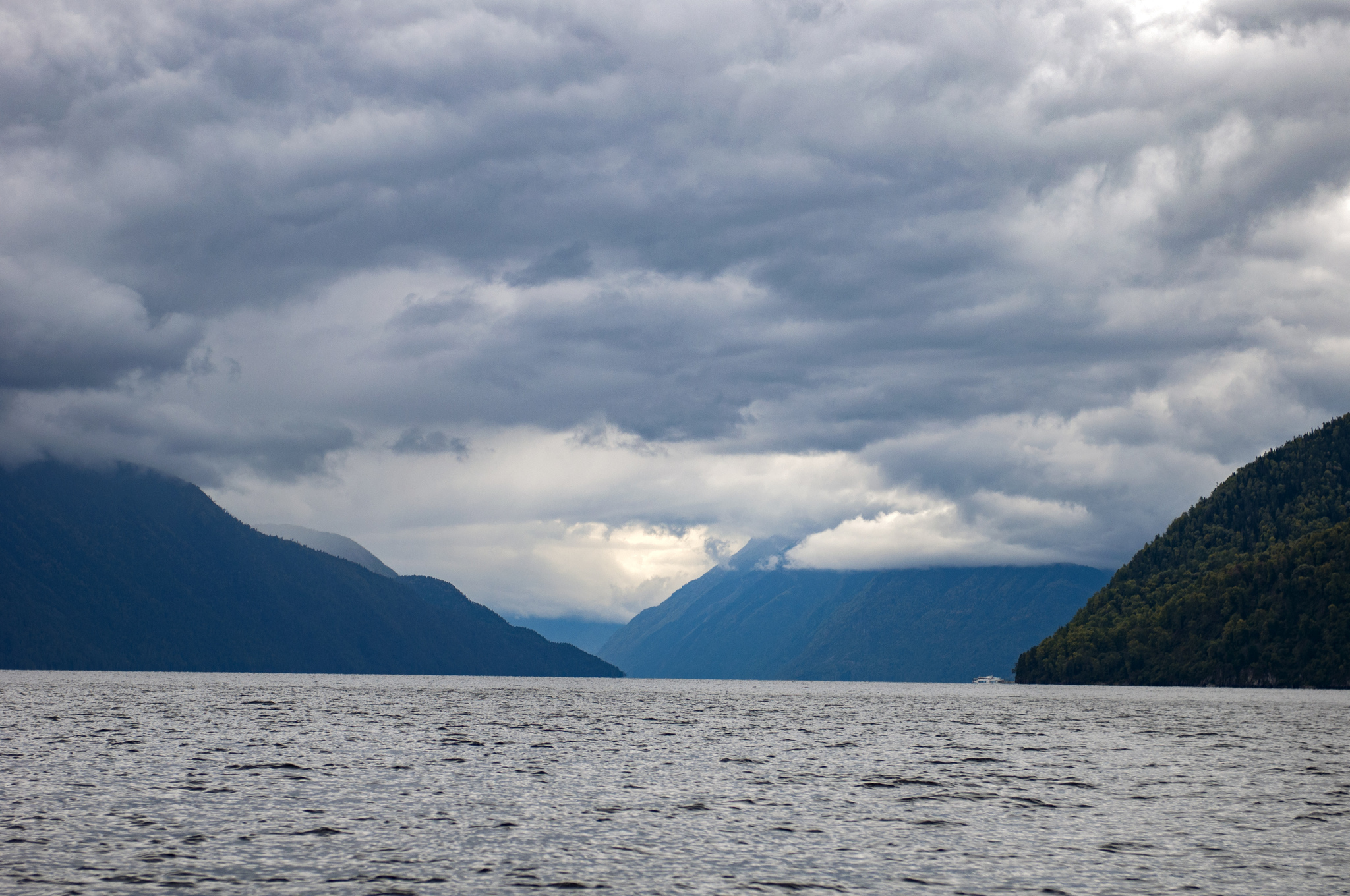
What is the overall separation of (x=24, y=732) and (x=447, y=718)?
53967mm

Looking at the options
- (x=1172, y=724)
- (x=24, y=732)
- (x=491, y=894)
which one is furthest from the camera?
(x=1172, y=724)

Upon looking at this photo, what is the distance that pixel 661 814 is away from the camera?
5078 cm

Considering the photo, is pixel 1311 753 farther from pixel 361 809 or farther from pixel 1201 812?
pixel 361 809

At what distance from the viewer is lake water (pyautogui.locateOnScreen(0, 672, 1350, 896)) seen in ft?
115

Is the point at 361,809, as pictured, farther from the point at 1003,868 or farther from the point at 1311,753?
the point at 1311,753

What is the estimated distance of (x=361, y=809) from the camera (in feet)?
164

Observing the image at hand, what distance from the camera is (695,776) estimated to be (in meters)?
68.6

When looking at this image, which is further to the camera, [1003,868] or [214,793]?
[214,793]

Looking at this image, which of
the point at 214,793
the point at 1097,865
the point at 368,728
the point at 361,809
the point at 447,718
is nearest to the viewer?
the point at 1097,865

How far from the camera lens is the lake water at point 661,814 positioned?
35.1 metres

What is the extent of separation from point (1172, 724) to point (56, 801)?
12125 centimetres

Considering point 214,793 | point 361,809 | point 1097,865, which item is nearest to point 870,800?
point 1097,865

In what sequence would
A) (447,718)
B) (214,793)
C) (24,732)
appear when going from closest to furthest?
(214,793) → (24,732) → (447,718)

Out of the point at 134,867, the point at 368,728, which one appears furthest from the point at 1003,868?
the point at 368,728
